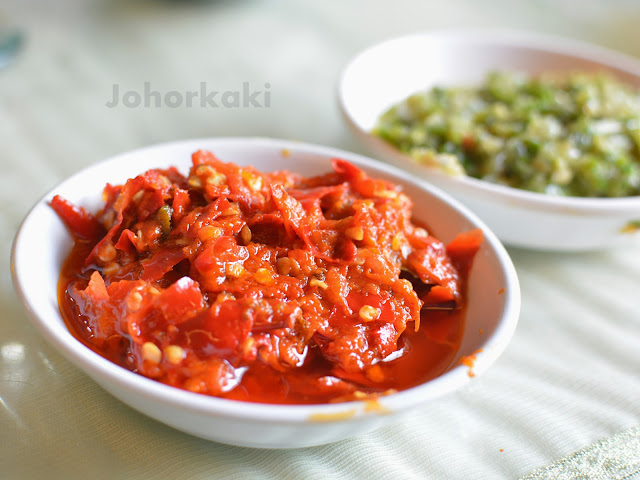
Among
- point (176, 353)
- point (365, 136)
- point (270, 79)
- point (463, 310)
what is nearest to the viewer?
point (176, 353)

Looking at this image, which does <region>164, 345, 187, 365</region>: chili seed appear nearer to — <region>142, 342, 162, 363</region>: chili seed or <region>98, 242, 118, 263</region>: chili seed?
<region>142, 342, 162, 363</region>: chili seed

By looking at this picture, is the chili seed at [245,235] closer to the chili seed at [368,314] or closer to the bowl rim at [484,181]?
the chili seed at [368,314]

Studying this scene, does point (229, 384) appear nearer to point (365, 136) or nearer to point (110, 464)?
point (110, 464)

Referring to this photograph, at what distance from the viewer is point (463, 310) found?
199cm

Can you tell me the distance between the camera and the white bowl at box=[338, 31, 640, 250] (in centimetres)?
243

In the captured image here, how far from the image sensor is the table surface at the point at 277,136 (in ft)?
5.69

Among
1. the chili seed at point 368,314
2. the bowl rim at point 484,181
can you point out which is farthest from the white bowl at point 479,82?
the chili seed at point 368,314

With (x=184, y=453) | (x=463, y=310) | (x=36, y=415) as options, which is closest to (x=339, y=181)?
(x=463, y=310)

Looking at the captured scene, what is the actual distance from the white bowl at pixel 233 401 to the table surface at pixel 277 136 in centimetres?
25

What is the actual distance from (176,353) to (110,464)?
402mm

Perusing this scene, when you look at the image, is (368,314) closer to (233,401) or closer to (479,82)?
(233,401)

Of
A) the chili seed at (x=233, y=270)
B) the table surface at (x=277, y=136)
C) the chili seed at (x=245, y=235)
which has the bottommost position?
the table surface at (x=277, y=136)

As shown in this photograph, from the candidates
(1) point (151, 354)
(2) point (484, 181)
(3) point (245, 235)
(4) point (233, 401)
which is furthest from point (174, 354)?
(2) point (484, 181)

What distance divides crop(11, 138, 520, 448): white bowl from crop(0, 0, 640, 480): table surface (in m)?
0.25
